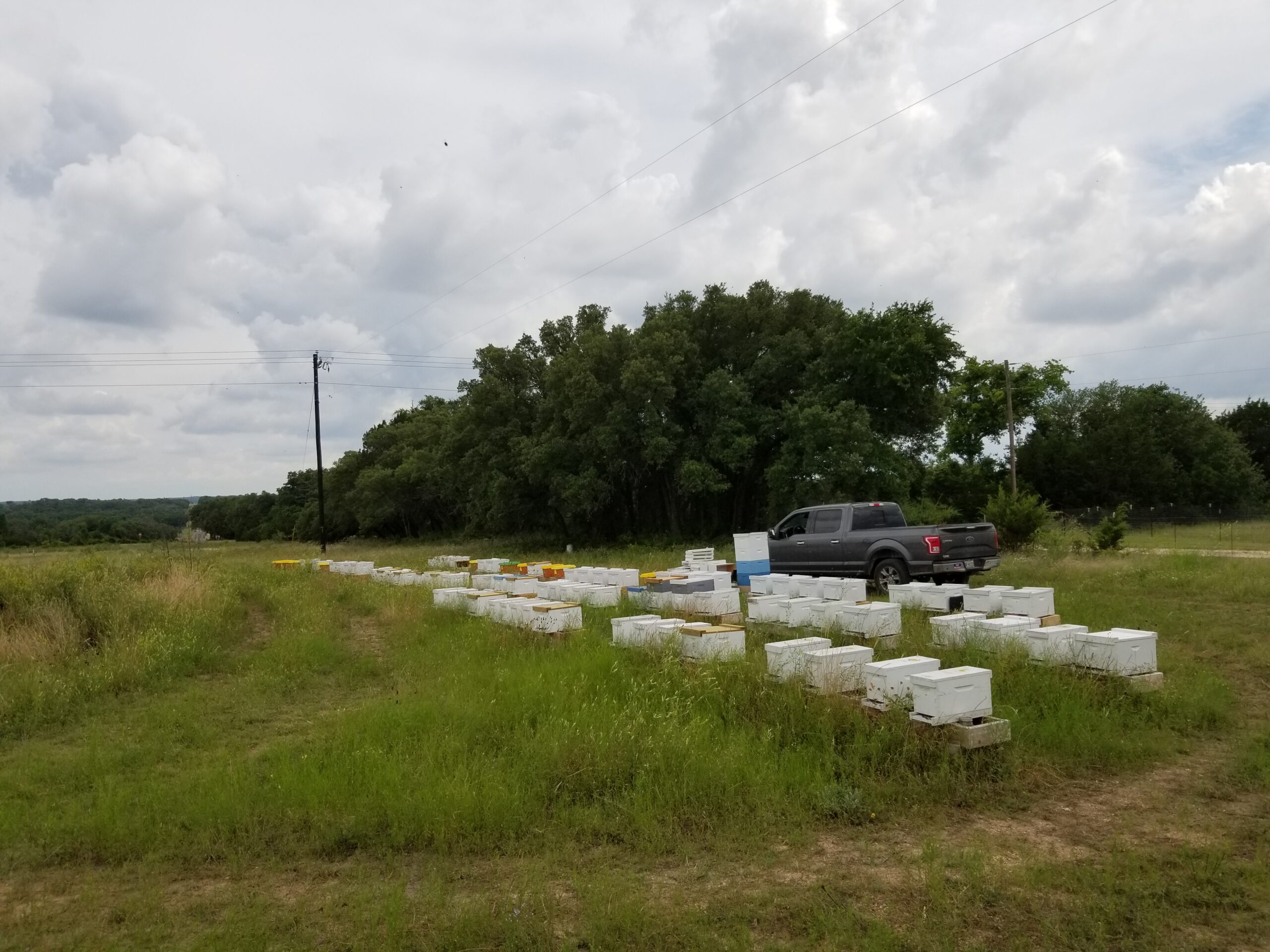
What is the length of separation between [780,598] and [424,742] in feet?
19.3

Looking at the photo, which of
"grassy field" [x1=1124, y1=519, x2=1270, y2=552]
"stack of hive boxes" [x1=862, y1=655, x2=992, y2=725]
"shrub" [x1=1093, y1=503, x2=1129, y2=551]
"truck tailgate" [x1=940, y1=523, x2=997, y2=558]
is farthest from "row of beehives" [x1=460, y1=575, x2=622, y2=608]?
"grassy field" [x1=1124, y1=519, x2=1270, y2=552]

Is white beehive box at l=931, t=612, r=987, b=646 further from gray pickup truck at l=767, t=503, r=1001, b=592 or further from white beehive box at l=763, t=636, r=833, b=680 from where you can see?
gray pickup truck at l=767, t=503, r=1001, b=592

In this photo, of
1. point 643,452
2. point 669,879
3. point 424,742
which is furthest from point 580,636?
point 643,452

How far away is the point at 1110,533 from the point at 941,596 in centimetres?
1364

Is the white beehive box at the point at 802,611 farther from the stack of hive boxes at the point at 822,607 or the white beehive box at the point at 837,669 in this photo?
the white beehive box at the point at 837,669

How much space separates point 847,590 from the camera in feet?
39.5

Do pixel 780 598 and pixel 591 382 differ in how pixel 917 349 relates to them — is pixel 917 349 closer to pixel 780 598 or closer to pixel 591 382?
pixel 591 382

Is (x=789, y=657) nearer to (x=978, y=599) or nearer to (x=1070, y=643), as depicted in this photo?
(x=1070, y=643)

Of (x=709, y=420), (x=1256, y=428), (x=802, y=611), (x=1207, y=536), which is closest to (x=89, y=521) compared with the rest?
(x=709, y=420)

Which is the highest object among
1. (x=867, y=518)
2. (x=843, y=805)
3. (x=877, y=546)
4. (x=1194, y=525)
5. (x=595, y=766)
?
(x=867, y=518)

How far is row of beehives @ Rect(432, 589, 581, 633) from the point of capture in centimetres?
1081

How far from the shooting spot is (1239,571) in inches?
629

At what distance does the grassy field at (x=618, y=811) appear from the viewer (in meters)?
4.24

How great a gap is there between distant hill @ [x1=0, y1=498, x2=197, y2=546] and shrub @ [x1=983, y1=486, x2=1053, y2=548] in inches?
807
